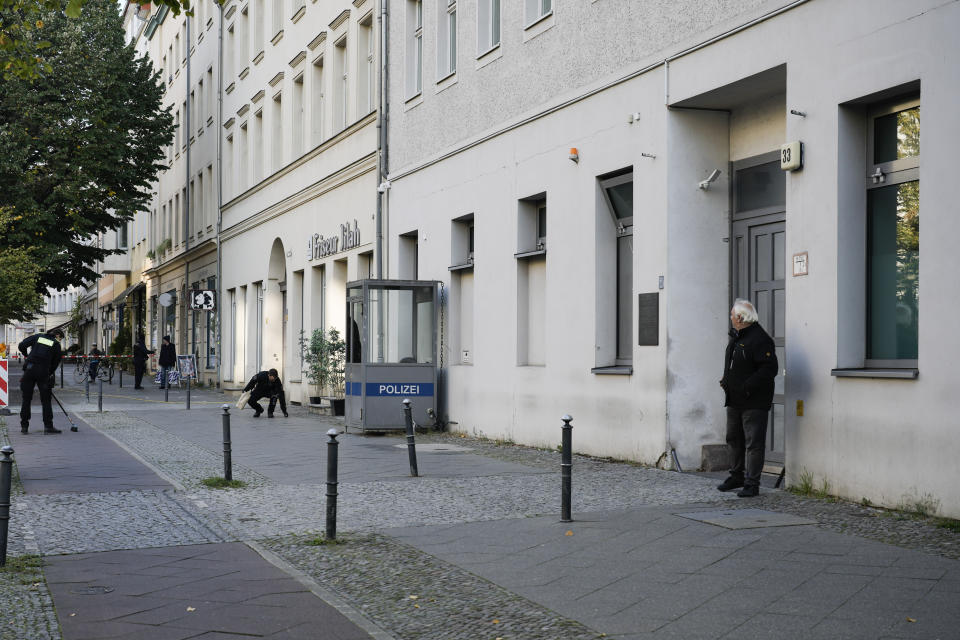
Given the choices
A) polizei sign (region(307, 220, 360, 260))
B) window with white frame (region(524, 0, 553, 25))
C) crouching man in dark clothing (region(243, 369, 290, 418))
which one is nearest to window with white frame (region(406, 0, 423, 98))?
polizei sign (region(307, 220, 360, 260))

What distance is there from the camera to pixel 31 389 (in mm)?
17781

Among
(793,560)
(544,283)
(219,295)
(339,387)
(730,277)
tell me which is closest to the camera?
(793,560)

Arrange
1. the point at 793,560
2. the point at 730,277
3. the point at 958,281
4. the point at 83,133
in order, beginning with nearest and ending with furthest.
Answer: the point at 793,560 < the point at 958,281 < the point at 730,277 < the point at 83,133

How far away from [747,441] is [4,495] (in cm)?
607

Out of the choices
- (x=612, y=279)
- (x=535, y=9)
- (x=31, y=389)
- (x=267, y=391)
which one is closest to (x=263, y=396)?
(x=267, y=391)

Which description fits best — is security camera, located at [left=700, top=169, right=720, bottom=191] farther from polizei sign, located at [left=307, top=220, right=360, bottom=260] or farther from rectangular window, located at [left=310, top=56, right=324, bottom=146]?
rectangular window, located at [left=310, top=56, right=324, bottom=146]

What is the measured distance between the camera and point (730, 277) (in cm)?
1250

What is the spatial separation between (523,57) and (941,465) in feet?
29.5

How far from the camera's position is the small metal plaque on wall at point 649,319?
12516 mm

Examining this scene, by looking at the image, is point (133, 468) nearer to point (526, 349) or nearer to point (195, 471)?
point (195, 471)

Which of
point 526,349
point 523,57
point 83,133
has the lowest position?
point 526,349

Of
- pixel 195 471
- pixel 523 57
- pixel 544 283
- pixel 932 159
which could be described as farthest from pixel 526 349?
pixel 932 159

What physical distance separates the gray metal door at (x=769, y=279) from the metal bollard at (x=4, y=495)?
23.7 ft

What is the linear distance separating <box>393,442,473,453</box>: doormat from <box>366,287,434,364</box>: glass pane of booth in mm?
2319
